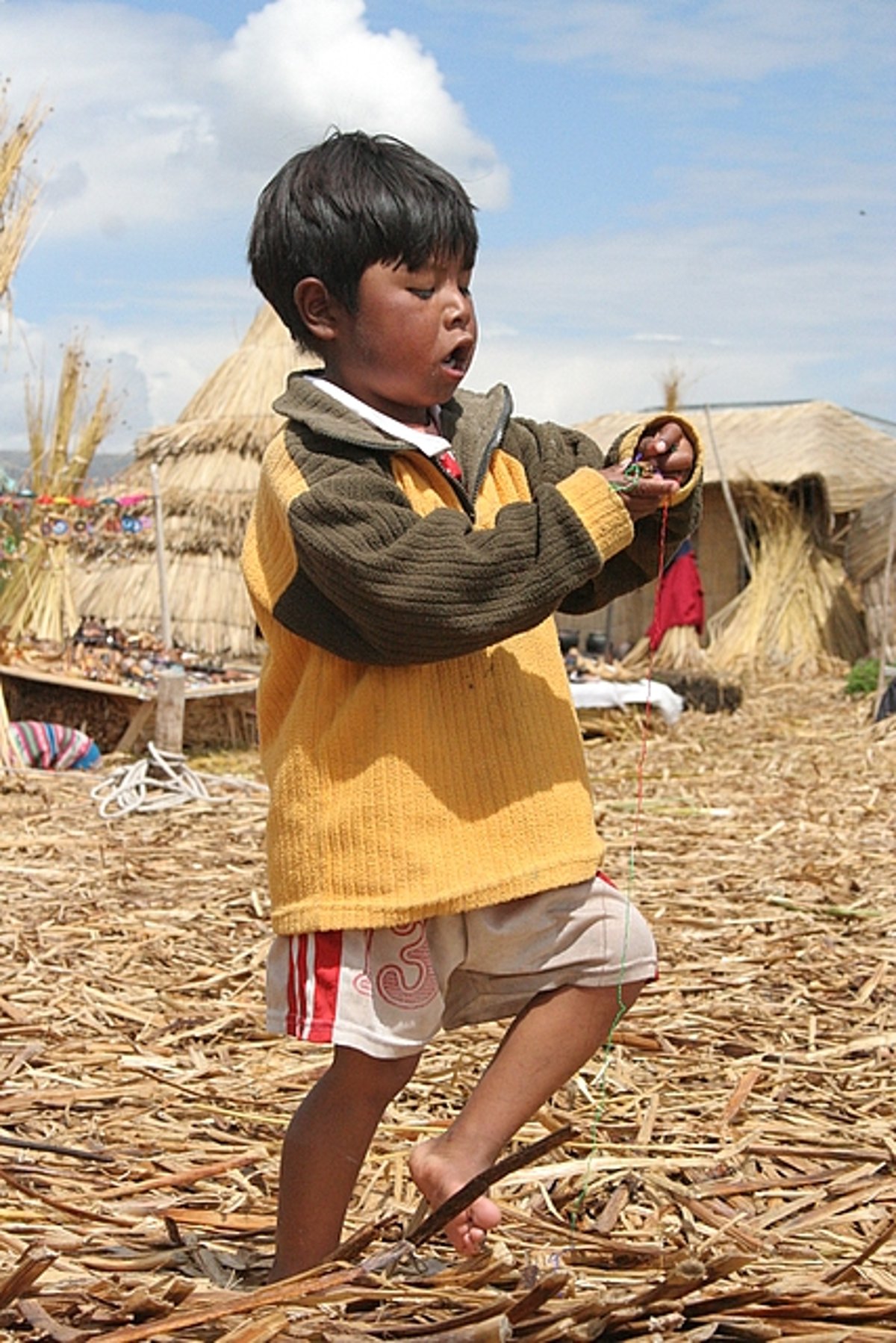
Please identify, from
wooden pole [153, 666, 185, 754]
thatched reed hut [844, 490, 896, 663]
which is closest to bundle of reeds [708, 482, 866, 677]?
thatched reed hut [844, 490, 896, 663]

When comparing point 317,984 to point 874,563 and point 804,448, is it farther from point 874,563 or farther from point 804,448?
point 804,448

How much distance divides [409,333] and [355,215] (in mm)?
165

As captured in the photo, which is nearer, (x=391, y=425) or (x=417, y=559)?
(x=417, y=559)

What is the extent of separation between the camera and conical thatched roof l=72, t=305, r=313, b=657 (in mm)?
12211

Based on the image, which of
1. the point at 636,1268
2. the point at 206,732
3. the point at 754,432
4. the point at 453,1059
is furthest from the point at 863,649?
the point at 636,1268

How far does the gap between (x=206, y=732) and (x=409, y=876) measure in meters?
8.13

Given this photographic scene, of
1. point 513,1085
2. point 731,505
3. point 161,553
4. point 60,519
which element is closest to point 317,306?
point 513,1085

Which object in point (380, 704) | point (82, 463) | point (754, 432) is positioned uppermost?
point (754, 432)

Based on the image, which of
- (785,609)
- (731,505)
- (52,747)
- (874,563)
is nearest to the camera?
(52,747)

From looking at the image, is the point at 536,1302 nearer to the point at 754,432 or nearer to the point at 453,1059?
the point at 453,1059

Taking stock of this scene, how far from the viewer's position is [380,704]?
2.16 meters

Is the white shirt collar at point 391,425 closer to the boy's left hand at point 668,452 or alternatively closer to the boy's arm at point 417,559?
the boy's arm at point 417,559

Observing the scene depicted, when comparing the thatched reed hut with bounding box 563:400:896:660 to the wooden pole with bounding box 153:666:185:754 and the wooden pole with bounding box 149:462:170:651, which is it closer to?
the wooden pole with bounding box 149:462:170:651

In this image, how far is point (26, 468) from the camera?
9.61 meters
